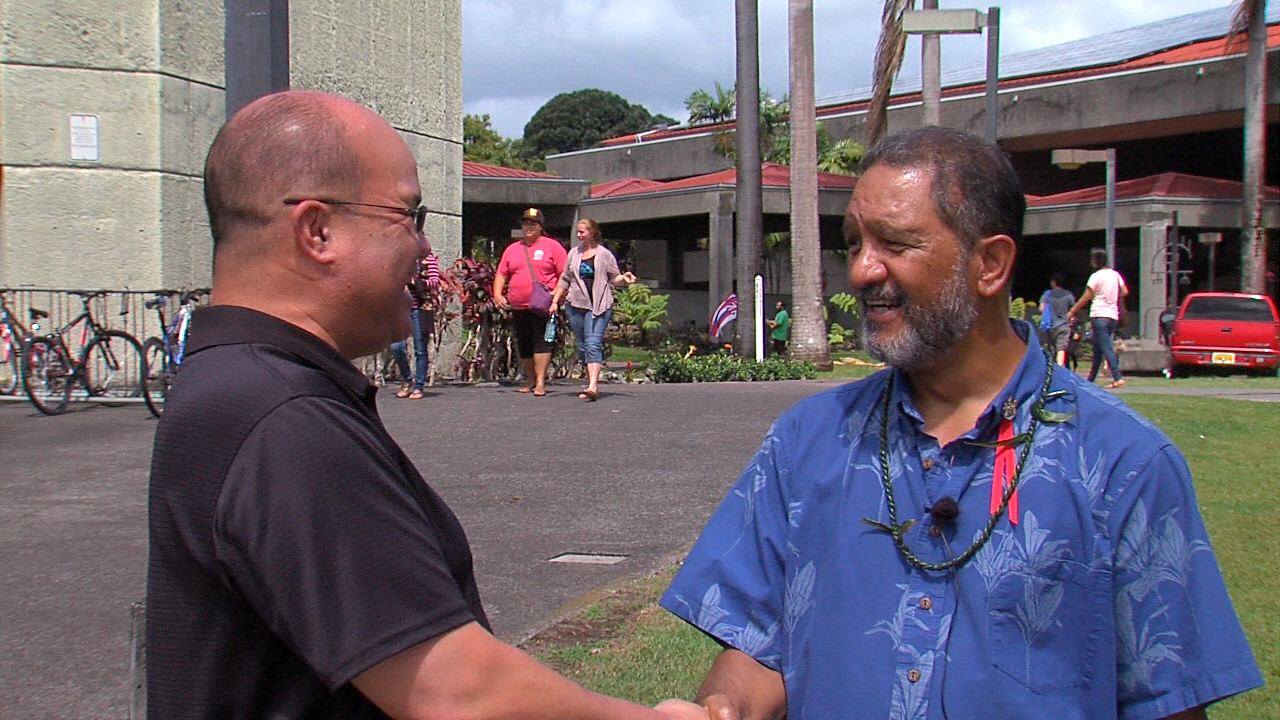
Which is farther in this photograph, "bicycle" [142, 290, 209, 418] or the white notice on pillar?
the white notice on pillar

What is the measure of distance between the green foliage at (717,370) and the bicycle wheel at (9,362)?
8.64 meters

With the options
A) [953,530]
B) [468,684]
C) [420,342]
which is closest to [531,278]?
[420,342]

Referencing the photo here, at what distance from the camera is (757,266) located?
2075 cm

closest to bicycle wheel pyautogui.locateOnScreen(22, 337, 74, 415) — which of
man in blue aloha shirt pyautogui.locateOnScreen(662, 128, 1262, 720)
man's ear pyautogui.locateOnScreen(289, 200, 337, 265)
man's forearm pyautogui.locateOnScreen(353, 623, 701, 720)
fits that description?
man in blue aloha shirt pyautogui.locateOnScreen(662, 128, 1262, 720)

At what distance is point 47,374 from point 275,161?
34.2 feet

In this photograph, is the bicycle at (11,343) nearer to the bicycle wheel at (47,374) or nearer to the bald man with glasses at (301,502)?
the bicycle wheel at (47,374)

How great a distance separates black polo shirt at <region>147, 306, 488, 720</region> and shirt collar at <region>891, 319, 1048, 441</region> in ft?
3.50

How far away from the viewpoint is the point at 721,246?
27.4 metres

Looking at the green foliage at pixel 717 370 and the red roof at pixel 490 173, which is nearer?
the green foliage at pixel 717 370

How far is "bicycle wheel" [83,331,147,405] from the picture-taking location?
11.4 meters

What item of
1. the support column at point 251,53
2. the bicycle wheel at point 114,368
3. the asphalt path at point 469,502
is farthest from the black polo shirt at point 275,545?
the bicycle wheel at point 114,368

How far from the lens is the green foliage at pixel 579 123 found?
333 feet

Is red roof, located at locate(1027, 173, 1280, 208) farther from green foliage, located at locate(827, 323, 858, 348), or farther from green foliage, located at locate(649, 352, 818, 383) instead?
green foliage, located at locate(649, 352, 818, 383)

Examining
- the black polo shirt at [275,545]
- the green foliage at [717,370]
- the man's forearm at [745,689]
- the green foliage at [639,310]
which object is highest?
the green foliage at [639,310]
